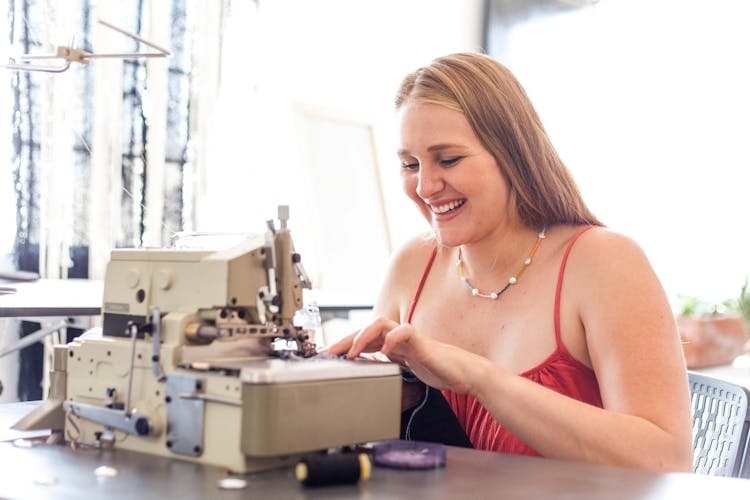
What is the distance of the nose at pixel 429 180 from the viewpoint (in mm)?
1667

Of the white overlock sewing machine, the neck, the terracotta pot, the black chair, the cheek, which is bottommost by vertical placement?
the terracotta pot

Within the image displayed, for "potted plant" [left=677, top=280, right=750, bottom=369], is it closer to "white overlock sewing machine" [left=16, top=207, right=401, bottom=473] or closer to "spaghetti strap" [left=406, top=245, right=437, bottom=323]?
"spaghetti strap" [left=406, top=245, right=437, bottom=323]

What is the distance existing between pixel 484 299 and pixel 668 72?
3505mm

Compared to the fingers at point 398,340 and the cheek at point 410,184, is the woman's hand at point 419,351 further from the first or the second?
the cheek at point 410,184

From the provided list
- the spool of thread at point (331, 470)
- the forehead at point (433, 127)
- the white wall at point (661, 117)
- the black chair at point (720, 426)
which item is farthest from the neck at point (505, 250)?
the white wall at point (661, 117)

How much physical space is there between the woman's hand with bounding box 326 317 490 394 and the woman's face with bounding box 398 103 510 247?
14.2 inches

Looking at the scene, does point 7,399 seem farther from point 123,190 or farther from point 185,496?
point 185,496

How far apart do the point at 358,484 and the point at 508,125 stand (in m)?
0.84

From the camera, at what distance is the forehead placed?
1.64 meters

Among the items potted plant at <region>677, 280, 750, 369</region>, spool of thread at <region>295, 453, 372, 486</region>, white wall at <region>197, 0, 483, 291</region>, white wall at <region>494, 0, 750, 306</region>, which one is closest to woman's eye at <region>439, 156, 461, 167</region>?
spool of thread at <region>295, 453, 372, 486</region>

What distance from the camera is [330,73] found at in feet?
15.1

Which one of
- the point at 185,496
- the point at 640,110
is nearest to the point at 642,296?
the point at 185,496

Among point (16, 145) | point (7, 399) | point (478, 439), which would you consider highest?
point (16, 145)

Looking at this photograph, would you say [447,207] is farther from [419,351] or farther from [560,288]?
[419,351]
